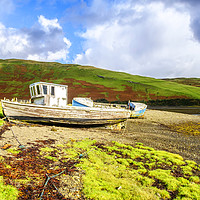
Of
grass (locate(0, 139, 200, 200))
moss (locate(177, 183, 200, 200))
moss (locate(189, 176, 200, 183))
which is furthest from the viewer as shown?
moss (locate(189, 176, 200, 183))

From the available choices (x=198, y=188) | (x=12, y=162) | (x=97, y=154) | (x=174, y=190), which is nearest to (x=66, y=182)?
(x=12, y=162)

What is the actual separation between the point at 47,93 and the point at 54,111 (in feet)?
12.3

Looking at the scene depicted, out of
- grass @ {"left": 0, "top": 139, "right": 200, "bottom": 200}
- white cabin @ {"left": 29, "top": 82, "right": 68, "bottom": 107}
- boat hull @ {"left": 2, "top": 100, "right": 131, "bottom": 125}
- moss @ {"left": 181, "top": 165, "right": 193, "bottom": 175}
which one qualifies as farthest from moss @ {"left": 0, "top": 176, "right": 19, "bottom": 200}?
white cabin @ {"left": 29, "top": 82, "right": 68, "bottom": 107}

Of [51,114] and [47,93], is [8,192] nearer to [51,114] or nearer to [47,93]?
[51,114]

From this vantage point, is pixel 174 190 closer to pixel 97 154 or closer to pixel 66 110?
pixel 97 154

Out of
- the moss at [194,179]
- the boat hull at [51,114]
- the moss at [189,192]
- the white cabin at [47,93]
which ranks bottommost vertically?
the moss at [194,179]

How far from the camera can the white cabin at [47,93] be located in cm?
2191

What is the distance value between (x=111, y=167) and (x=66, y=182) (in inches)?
135

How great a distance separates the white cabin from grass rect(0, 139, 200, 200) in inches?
448

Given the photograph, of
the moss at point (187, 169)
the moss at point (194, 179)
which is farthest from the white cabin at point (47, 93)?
the moss at point (194, 179)

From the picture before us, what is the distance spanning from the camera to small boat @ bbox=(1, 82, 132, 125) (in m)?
19.7

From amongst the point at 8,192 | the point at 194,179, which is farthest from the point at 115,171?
the point at 8,192

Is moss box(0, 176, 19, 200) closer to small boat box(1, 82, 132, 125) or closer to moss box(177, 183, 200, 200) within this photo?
moss box(177, 183, 200, 200)

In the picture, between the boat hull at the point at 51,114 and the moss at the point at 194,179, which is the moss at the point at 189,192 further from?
the boat hull at the point at 51,114
